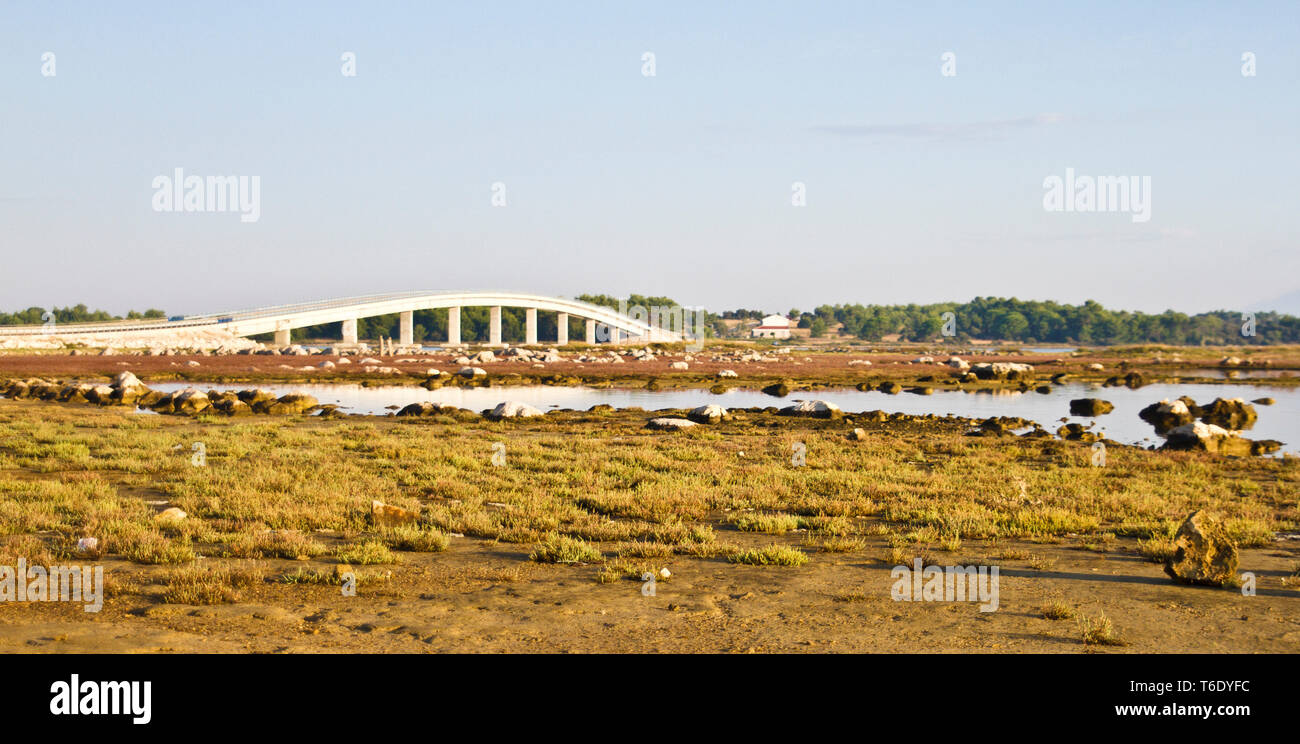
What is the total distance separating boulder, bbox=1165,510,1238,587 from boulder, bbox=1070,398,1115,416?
30.4 m

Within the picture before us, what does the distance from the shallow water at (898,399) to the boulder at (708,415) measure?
621 centimetres

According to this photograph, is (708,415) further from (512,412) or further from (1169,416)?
(1169,416)

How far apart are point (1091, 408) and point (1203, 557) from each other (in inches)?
1246

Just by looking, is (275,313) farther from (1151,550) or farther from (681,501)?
(1151,550)

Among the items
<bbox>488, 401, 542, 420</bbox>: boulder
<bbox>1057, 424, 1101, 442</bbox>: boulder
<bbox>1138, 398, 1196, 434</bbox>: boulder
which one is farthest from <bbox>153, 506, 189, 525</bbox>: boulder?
<bbox>1138, 398, 1196, 434</bbox>: boulder

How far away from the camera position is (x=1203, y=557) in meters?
10.3

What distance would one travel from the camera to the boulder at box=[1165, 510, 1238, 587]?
1022 centimetres

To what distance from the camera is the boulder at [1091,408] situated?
3862 cm

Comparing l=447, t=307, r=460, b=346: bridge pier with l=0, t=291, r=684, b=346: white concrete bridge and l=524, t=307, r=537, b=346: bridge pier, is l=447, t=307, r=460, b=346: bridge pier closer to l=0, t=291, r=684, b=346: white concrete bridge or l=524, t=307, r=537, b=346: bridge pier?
l=0, t=291, r=684, b=346: white concrete bridge

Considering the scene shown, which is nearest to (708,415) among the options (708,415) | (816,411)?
(708,415)

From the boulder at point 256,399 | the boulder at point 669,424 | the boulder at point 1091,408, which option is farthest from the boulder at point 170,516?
the boulder at point 1091,408

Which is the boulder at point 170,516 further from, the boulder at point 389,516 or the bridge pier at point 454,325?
the bridge pier at point 454,325

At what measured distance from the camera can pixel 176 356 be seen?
73.0m
